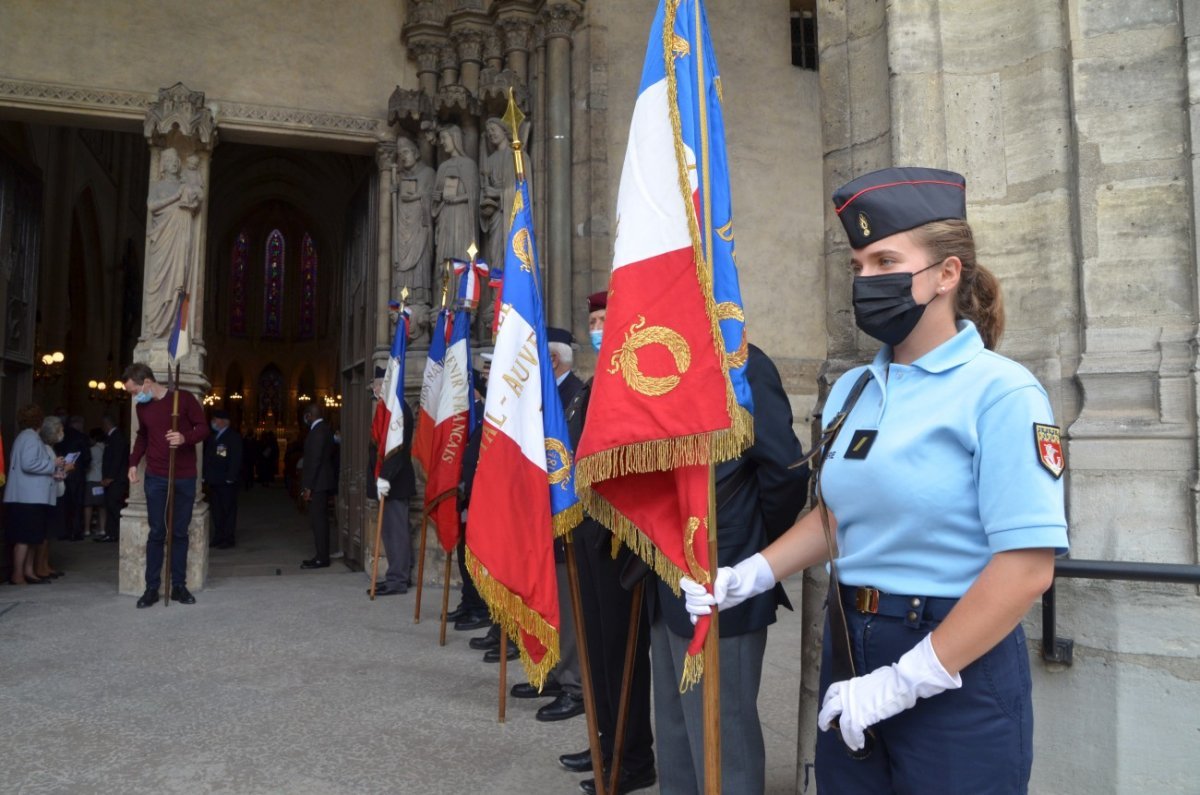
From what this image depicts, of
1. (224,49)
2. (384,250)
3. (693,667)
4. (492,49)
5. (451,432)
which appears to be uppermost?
(492,49)

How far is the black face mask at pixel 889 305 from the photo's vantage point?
1.48m

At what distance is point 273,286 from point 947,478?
33541 mm

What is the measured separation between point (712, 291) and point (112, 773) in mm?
2853

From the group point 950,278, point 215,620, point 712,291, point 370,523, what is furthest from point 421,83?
point 950,278

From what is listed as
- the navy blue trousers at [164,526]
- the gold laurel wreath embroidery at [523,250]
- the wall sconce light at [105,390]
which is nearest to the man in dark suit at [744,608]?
the gold laurel wreath embroidery at [523,250]

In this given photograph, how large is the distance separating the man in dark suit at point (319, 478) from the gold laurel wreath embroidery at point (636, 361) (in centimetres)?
705

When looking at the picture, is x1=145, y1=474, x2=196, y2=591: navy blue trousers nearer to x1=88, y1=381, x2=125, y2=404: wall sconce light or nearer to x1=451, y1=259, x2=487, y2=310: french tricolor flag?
x1=451, y1=259, x2=487, y2=310: french tricolor flag

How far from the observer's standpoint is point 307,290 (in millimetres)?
32562

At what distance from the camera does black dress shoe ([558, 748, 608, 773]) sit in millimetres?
3207

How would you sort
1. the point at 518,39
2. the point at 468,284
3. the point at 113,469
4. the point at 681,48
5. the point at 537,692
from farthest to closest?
the point at 113,469 < the point at 518,39 < the point at 468,284 < the point at 537,692 < the point at 681,48

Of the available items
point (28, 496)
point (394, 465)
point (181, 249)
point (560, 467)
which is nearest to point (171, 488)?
point (394, 465)

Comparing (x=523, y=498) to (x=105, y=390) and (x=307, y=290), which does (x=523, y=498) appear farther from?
(x=307, y=290)

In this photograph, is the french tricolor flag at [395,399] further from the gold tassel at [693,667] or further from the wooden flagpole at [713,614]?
the gold tassel at [693,667]

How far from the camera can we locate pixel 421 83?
8219 mm
